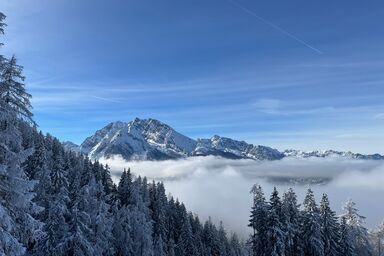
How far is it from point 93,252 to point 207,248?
239 ft

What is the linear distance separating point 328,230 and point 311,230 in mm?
3491

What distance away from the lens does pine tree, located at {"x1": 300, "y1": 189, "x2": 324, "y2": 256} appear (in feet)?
195

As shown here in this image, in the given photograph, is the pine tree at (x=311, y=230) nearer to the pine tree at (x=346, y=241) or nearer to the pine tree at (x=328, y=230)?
the pine tree at (x=328, y=230)

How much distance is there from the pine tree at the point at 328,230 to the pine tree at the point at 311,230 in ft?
6.01

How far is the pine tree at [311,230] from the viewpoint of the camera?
195 ft

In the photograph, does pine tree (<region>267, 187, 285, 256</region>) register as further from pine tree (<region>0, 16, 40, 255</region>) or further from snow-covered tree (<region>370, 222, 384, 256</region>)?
pine tree (<region>0, 16, 40, 255</region>)

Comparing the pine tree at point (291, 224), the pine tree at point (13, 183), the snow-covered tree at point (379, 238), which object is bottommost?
the snow-covered tree at point (379, 238)

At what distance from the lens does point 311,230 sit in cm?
6038

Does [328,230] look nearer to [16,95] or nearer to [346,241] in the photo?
[346,241]

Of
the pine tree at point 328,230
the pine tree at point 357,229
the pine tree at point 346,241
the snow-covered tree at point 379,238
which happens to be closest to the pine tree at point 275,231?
the pine tree at point 328,230

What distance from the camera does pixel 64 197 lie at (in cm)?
4234

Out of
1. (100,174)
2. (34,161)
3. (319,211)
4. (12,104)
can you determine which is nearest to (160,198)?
(100,174)

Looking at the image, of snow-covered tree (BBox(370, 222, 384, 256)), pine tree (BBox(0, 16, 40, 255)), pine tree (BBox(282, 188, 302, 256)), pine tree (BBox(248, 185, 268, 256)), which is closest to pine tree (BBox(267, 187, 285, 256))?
pine tree (BBox(282, 188, 302, 256))

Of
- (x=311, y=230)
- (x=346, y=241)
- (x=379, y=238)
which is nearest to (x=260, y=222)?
(x=311, y=230)
